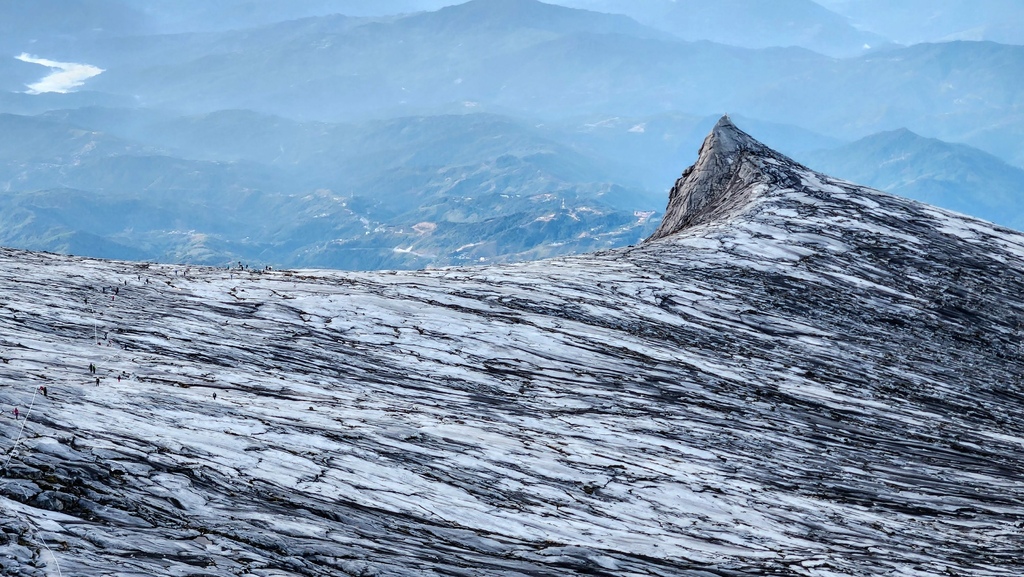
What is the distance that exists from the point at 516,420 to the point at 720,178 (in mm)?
26411

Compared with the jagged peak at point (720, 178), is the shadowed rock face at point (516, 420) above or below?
below

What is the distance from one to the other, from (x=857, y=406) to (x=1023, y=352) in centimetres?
814

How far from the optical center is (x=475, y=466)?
1330 cm

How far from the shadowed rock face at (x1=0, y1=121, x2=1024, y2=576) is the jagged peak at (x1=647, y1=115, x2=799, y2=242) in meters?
9.73

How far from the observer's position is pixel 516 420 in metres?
15.5

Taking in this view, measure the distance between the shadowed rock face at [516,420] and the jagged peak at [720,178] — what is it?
9728mm

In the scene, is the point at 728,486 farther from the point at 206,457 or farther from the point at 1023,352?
the point at 1023,352

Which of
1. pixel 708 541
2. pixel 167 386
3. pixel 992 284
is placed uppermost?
pixel 992 284

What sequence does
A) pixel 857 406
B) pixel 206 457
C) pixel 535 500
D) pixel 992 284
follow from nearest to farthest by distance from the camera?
pixel 206 457, pixel 535 500, pixel 857 406, pixel 992 284

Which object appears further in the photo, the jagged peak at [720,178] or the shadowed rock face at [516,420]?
the jagged peak at [720,178]

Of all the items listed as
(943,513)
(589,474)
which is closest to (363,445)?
(589,474)

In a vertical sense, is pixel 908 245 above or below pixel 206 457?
above

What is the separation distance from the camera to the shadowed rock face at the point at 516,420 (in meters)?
10.7

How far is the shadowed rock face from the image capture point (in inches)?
422
